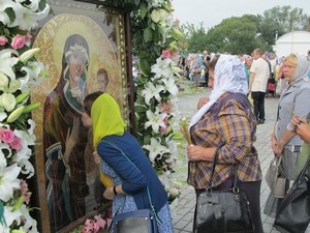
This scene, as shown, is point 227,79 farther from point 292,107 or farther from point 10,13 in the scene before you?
point 10,13

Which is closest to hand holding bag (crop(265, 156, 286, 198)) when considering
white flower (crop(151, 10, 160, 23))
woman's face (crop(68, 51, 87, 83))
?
white flower (crop(151, 10, 160, 23))

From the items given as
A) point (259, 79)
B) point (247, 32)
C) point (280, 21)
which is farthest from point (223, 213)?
point (280, 21)

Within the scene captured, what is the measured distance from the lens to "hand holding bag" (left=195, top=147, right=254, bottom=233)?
268 centimetres

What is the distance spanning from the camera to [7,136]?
1.71 metres

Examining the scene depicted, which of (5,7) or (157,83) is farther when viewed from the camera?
(157,83)

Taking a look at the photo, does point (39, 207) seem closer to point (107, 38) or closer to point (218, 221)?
point (218, 221)

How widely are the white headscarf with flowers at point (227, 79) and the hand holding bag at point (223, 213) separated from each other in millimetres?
388

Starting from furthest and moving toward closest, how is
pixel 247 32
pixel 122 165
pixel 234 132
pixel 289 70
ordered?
pixel 247 32 → pixel 289 70 → pixel 234 132 → pixel 122 165

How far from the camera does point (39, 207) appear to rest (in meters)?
2.40

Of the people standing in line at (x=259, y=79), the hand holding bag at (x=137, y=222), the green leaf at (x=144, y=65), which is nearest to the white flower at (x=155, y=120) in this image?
the green leaf at (x=144, y=65)

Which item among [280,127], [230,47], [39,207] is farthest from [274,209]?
[230,47]

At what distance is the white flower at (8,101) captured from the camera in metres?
1.74

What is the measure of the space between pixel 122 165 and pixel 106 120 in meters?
0.31

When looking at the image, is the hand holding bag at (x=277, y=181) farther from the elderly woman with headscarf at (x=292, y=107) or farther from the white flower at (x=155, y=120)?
the white flower at (x=155, y=120)
